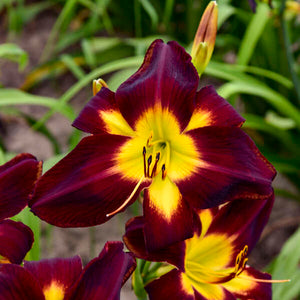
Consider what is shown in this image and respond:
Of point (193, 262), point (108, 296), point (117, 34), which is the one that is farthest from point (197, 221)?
point (117, 34)

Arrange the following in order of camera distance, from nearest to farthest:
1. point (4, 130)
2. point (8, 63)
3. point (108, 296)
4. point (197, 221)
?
point (108, 296)
point (197, 221)
point (4, 130)
point (8, 63)

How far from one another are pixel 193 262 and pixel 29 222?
0.21 m

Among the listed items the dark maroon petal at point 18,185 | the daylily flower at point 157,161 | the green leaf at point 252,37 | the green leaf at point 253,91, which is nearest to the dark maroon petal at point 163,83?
the daylily flower at point 157,161

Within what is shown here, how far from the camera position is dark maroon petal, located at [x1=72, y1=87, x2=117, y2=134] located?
439 mm

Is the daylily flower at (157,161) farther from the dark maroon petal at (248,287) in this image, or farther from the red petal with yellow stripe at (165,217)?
the dark maroon petal at (248,287)

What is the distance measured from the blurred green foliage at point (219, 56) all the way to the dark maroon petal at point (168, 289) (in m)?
0.56

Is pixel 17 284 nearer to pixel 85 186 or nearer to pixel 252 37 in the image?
pixel 85 186

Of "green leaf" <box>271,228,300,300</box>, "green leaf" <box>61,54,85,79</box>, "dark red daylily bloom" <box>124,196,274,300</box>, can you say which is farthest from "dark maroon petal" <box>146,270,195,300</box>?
"green leaf" <box>61,54,85,79</box>

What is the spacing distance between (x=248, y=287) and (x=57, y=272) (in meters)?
0.21

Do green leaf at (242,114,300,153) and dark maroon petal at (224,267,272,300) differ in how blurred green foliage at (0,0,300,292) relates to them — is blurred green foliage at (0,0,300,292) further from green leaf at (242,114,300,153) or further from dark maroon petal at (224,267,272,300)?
dark maroon petal at (224,267,272,300)

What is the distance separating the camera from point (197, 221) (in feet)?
1.62

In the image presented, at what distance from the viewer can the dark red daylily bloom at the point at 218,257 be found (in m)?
0.44

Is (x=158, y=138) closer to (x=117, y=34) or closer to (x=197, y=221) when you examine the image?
(x=197, y=221)

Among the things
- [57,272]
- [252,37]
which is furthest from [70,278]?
[252,37]
